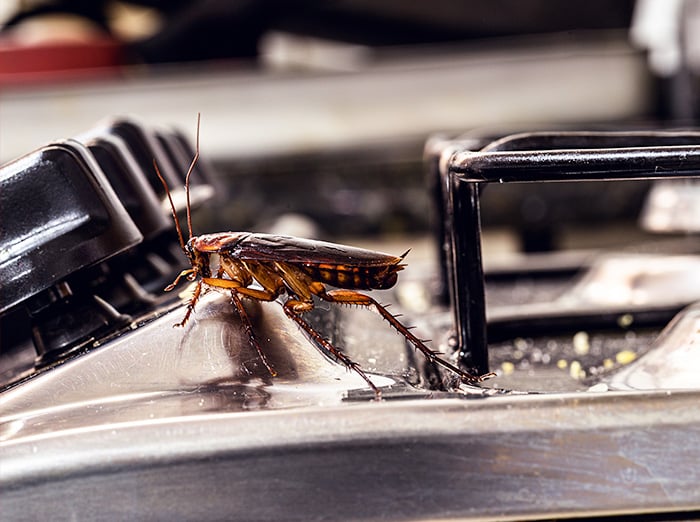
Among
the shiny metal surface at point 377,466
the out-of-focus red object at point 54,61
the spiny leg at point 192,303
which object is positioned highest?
the out-of-focus red object at point 54,61

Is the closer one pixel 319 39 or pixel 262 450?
pixel 262 450

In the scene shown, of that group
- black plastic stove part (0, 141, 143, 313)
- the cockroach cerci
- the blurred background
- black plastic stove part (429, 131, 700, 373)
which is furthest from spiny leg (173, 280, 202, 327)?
the blurred background

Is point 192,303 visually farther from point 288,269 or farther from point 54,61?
point 54,61

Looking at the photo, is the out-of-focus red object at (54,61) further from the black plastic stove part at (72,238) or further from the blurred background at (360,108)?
the black plastic stove part at (72,238)

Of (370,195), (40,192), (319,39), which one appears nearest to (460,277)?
(40,192)

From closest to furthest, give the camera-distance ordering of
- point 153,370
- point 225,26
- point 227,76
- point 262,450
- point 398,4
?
point 262,450
point 153,370
point 227,76
point 225,26
point 398,4

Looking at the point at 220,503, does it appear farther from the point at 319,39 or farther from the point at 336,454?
the point at 319,39

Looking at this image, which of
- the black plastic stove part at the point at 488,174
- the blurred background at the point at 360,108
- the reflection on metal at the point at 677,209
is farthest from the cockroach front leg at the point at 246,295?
the blurred background at the point at 360,108
